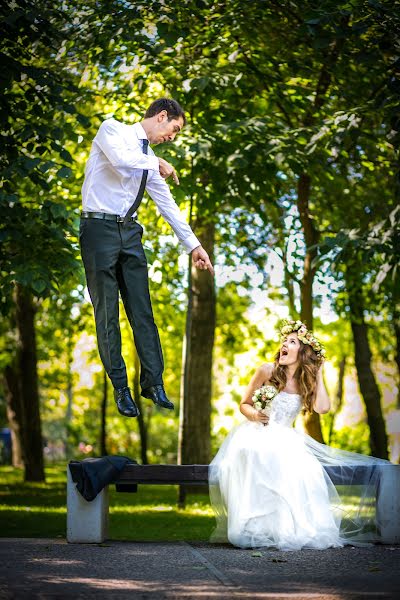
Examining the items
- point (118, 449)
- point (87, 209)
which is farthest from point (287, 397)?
point (118, 449)

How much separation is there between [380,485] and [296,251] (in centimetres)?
849

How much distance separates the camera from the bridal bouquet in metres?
Result: 7.29

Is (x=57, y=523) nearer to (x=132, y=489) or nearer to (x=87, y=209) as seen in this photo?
(x=132, y=489)

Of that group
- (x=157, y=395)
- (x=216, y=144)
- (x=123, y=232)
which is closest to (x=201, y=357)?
(x=216, y=144)

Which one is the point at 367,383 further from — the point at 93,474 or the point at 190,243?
the point at 190,243

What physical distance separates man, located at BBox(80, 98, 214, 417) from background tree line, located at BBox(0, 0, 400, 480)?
236cm

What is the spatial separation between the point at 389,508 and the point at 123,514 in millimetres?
5657

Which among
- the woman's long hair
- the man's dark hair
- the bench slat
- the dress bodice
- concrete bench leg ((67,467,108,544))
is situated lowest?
concrete bench leg ((67,467,108,544))

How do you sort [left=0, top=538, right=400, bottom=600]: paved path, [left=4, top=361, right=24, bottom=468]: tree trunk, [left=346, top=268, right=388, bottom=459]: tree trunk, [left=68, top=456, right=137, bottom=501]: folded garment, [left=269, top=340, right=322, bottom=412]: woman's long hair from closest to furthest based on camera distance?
[left=0, top=538, right=400, bottom=600]: paved path < [left=68, top=456, right=137, bottom=501]: folded garment < [left=269, top=340, right=322, bottom=412]: woman's long hair < [left=346, top=268, right=388, bottom=459]: tree trunk < [left=4, top=361, right=24, bottom=468]: tree trunk

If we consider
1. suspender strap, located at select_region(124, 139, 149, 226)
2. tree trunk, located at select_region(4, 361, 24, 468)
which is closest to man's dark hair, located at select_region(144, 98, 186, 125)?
suspender strap, located at select_region(124, 139, 149, 226)

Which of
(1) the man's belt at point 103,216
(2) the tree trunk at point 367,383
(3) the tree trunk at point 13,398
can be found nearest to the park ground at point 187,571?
(1) the man's belt at point 103,216

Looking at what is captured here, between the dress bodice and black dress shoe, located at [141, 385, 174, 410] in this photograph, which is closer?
black dress shoe, located at [141, 385, 174, 410]

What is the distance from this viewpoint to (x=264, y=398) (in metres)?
7.30

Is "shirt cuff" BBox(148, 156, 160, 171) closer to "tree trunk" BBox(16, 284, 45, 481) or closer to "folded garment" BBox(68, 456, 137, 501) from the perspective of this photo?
"folded garment" BBox(68, 456, 137, 501)
